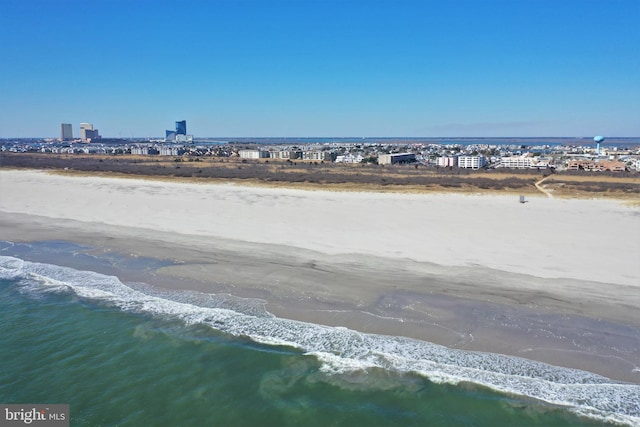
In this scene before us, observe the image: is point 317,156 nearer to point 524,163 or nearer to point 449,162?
point 449,162

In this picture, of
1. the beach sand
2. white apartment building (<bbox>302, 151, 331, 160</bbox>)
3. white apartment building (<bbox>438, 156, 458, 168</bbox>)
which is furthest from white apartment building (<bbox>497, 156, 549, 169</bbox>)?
white apartment building (<bbox>302, 151, 331, 160</bbox>)

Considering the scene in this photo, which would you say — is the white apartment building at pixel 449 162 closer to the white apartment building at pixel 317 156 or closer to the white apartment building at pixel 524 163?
the white apartment building at pixel 524 163

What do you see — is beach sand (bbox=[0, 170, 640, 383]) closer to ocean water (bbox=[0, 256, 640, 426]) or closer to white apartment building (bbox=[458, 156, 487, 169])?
ocean water (bbox=[0, 256, 640, 426])

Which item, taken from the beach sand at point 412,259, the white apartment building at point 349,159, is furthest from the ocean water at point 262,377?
the white apartment building at point 349,159

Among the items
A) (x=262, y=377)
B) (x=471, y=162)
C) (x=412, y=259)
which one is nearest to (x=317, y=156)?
(x=471, y=162)

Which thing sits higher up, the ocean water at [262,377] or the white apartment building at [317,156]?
the white apartment building at [317,156]
